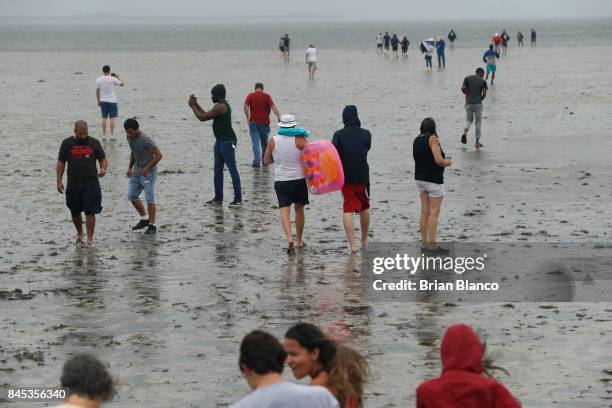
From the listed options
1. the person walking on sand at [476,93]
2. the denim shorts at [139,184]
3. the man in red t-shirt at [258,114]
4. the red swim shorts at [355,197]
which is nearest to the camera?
the red swim shorts at [355,197]

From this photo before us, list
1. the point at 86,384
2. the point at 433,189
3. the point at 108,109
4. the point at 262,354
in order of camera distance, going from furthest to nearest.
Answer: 1. the point at 108,109
2. the point at 433,189
3. the point at 262,354
4. the point at 86,384

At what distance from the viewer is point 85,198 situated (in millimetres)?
13883

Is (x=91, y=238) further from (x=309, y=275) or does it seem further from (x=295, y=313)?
(x=295, y=313)

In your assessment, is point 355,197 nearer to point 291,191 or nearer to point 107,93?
Answer: point 291,191

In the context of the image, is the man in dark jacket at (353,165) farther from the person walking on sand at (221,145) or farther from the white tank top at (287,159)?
the person walking on sand at (221,145)

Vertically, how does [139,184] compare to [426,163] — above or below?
below

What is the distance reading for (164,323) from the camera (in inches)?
419

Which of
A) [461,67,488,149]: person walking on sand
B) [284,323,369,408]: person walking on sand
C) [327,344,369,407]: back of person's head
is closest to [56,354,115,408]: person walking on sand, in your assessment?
[284,323,369,408]: person walking on sand

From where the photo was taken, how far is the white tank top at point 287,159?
44.0ft

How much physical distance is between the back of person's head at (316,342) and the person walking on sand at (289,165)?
767cm

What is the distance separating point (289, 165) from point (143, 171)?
2.32m

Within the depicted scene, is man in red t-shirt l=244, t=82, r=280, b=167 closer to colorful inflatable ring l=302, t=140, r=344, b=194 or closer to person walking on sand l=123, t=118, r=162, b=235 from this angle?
person walking on sand l=123, t=118, r=162, b=235

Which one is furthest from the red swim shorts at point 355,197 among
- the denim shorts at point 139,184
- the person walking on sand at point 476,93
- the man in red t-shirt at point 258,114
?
the person walking on sand at point 476,93

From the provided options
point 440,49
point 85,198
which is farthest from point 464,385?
point 440,49
